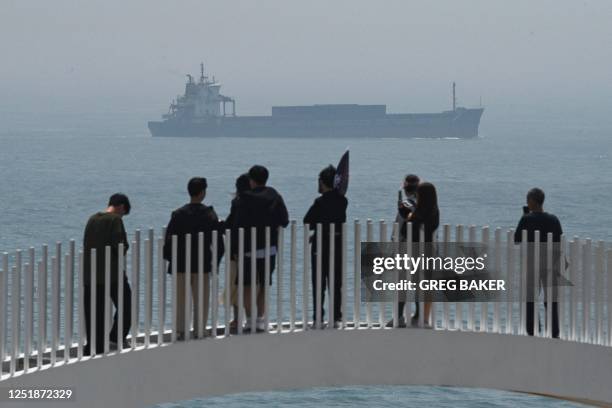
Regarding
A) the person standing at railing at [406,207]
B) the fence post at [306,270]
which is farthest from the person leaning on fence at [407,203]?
the fence post at [306,270]

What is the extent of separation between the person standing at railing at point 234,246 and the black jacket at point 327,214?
608 mm

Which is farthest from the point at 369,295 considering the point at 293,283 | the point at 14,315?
the point at 14,315

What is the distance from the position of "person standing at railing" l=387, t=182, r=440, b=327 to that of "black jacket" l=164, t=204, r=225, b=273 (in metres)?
1.68

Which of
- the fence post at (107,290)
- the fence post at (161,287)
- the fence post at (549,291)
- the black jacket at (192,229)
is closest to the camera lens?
the fence post at (107,290)

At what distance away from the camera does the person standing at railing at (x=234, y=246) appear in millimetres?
10609

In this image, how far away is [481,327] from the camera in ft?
35.7

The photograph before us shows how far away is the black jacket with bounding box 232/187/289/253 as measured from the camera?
1052 centimetres

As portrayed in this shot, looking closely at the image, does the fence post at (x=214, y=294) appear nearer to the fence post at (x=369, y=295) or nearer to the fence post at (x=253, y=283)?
the fence post at (x=253, y=283)

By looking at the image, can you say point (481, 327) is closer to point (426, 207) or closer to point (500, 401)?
point (426, 207)

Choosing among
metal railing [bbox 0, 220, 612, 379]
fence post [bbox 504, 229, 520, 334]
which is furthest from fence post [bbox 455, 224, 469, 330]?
fence post [bbox 504, 229, 520, 334]

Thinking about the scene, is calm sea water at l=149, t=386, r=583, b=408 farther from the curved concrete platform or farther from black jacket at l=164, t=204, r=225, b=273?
black jacket at l=164, t=204, r=225, b=273

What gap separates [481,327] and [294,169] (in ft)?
348

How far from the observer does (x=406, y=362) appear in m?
10.8

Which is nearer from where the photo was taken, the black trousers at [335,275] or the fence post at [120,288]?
the fence post at [120,288]
